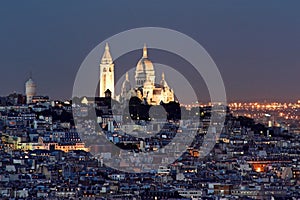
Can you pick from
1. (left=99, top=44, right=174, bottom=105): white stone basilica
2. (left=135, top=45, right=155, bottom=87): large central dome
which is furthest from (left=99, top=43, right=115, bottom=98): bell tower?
(left=135, top=45, right=155, bottom=87): large central dome

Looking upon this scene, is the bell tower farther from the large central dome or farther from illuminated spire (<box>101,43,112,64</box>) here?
the large central dome

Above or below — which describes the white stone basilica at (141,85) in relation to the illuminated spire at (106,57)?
below

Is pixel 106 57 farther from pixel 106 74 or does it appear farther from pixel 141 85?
pixel 141 85

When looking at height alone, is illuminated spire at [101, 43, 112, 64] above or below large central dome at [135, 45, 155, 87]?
above

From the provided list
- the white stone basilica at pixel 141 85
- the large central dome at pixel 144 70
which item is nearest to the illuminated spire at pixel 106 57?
the white stone basilica at pixel 141 85

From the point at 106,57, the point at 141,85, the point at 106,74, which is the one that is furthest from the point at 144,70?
the point at 106,57

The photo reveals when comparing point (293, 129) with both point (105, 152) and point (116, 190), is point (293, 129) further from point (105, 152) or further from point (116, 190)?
point (116, 190)

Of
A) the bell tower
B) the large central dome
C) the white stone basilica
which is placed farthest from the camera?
the large central dome

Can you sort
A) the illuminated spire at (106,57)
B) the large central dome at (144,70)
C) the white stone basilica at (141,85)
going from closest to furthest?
the white stone basilica at (141,85) → the large central dome at (144,70) → the illuminated spire at (106,57)

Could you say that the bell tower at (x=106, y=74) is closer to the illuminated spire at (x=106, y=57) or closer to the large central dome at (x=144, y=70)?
the illuminated spire at (x=106, y=57)
